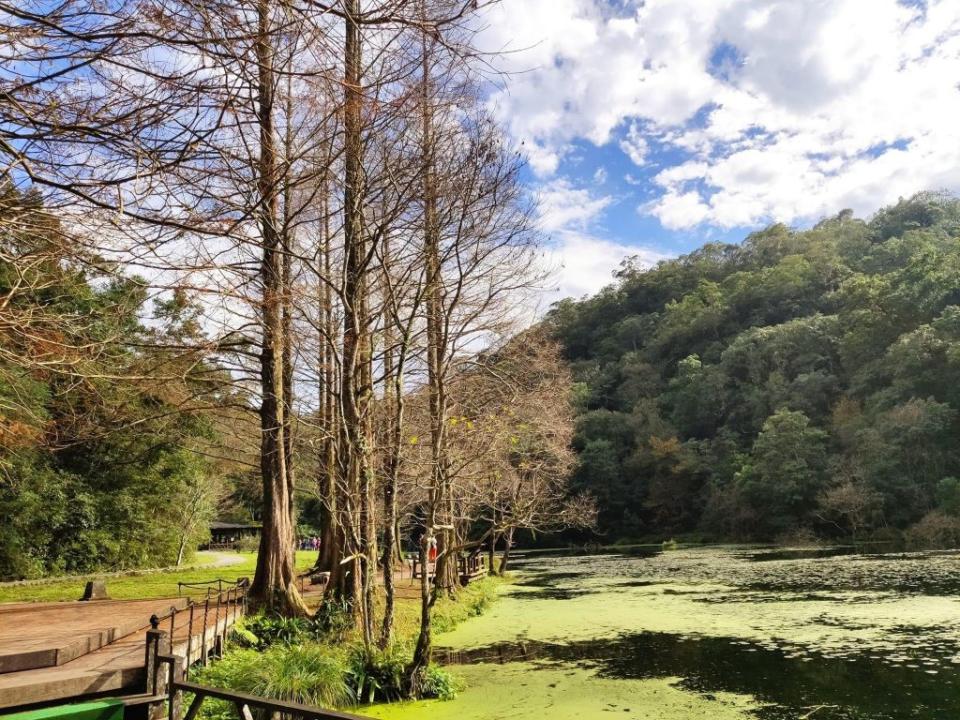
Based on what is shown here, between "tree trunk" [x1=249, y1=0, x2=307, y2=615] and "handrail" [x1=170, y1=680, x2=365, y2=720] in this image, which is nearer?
"handrail" [x1=170, y1=680, x2=365, y2=720]

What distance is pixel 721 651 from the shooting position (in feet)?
32.2

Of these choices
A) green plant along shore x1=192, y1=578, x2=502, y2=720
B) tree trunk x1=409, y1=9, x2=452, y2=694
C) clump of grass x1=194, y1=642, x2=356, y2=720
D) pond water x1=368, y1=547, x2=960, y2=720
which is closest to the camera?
clump of grass x1=194, y1=642, x2=356, y2=720

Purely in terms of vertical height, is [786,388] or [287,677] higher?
[786,388]

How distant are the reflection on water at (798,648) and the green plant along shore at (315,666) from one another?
1947mm

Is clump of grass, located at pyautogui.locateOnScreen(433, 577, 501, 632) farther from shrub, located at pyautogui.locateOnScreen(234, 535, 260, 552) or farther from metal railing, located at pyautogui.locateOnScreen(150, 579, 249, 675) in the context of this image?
shrub, located at pyautogui.locateOnScreen(234, 535, 260, 552)

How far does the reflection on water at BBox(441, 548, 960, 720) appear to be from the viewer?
23.6ft

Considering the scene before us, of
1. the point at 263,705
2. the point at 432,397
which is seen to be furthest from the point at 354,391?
the point at 263,705

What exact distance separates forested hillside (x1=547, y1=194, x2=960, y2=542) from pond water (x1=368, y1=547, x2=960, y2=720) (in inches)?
541

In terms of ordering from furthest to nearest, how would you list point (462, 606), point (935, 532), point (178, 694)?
point (935, 532)
point (462, 606)
point (178, 694)

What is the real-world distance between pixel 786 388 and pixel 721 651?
34.5 metres

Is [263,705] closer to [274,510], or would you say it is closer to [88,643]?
[88,643]

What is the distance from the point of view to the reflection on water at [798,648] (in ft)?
23.6

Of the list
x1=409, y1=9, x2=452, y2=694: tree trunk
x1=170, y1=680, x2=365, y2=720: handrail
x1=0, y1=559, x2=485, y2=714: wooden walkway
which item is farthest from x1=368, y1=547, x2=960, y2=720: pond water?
x1=170, y1=680, x2=365, y2=720: handrail

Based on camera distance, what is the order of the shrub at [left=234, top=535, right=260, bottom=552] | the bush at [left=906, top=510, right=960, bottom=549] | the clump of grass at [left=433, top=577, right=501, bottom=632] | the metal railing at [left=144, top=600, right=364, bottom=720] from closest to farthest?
1. the metal railing at [left=144, top=600, right=364, bottom=720]
2. the clump of grass at [left=433, top=577, right=501, bottom=632]
3. the bush at [left=906, top=510, right=960, bottom=549]
4. the shrub at [left=234, top=535, right=260, bottom=552]
